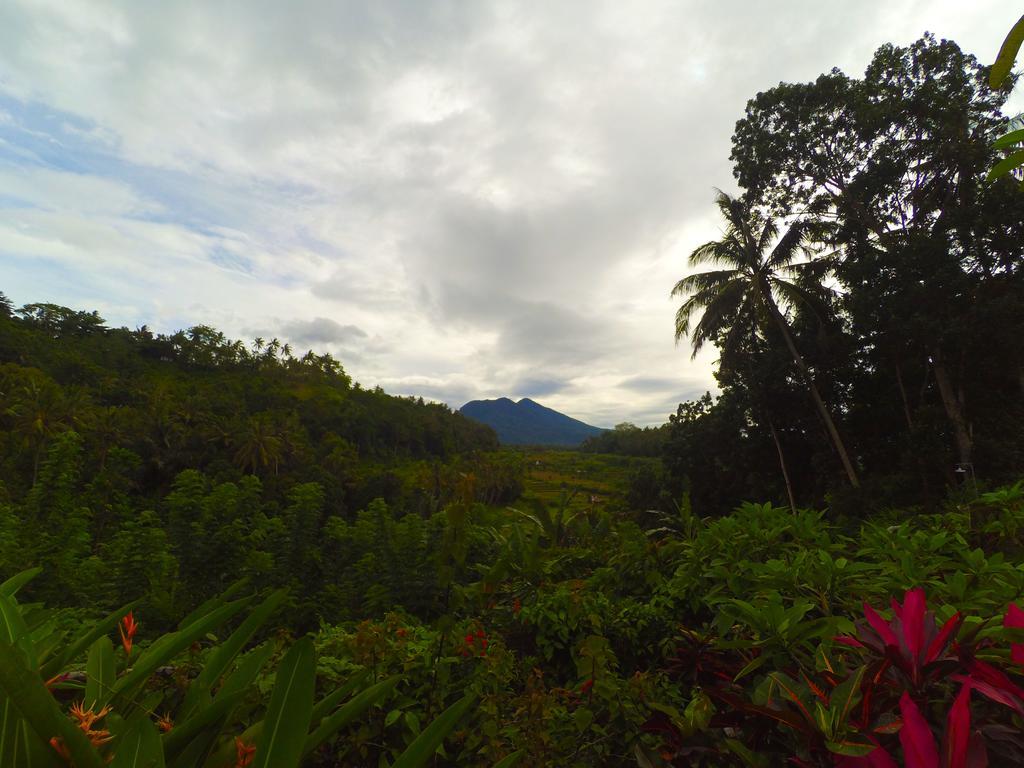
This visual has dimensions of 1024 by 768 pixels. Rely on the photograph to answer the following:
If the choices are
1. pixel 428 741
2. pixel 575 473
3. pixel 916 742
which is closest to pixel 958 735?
pixel 916 742

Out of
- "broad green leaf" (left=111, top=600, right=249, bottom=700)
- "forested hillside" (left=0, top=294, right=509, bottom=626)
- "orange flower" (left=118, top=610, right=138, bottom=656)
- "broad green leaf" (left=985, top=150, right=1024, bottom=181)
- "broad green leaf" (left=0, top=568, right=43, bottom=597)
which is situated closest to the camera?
"broad green leaf" (left=985, top=150, right=1024, bottom=181)

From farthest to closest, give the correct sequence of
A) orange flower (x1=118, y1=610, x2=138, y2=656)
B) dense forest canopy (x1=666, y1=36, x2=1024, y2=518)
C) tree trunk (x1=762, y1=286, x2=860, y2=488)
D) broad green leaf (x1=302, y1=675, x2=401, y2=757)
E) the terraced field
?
1. the terraced field
2. tree trunk (x1=762, y1=286, x2=860, y2=488)
3. dense forest canopy (x1=666, y1=36, x2=1024, y2=518)
4. orange flower (x1=118, y1=610, x2=138, y2=656)
5. broad green leaf (x1=302, y1=675, x2=401, y2=757)

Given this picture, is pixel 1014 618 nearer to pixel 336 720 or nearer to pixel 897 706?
pixel 897 706

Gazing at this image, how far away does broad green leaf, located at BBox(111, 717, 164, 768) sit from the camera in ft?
2.57

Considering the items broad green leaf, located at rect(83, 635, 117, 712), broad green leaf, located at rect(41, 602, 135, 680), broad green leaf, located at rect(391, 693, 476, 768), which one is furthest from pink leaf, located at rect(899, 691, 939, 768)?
broad green leaf, located at rect(41, 602, 135, 680)

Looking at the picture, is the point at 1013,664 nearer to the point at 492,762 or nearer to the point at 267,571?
the point at 492,762

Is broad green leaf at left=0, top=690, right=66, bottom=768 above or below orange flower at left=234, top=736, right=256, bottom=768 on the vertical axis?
above

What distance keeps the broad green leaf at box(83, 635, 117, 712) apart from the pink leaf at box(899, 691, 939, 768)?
159cm

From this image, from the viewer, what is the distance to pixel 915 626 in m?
1.03

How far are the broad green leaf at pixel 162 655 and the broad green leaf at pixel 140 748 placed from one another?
31 centimetres

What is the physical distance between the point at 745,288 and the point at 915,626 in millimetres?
12299

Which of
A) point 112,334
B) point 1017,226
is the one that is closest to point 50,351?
point 112,334

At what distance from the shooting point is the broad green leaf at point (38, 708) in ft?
2.40

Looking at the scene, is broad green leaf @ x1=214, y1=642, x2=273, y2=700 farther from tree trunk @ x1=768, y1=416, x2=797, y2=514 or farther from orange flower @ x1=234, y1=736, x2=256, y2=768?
tree trunk @ x1=768, y1=416, x2=797, y2=514
